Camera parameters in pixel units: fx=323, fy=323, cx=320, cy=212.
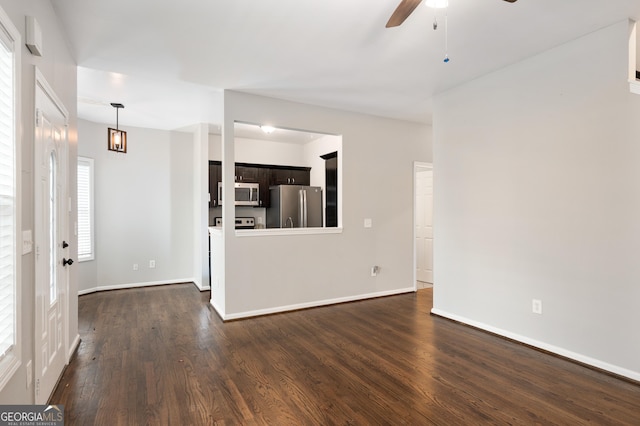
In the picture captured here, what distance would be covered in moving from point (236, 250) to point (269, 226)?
91.5 inches

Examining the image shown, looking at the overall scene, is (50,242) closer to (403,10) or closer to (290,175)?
(403,10)

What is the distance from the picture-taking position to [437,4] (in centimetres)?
221

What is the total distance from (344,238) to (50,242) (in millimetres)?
3297

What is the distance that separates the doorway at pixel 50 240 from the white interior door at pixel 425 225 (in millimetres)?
5075

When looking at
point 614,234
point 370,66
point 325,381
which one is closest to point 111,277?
point 325,381

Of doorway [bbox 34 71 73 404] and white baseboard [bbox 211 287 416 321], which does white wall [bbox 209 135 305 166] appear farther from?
doorway [bbox 34 71 73 404]

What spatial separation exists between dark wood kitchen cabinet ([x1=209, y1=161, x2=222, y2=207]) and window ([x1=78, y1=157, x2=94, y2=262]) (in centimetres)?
182

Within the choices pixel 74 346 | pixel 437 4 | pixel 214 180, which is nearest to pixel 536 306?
pixel 437 4

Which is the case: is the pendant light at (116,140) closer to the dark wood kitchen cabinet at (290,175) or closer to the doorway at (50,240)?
the doorway at (50,240)

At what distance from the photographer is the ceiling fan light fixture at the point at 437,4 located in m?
2.18

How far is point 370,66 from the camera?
10.8ft

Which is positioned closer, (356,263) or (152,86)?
(152,86)

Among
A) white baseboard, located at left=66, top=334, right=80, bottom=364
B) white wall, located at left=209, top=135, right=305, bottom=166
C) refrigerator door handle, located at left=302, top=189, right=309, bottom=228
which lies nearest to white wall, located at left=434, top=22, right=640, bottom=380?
refrigerator door handle, located at left=302, top=189, right=309, bottom=228

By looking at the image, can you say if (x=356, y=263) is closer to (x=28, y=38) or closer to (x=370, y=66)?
(x=370, y=66)
